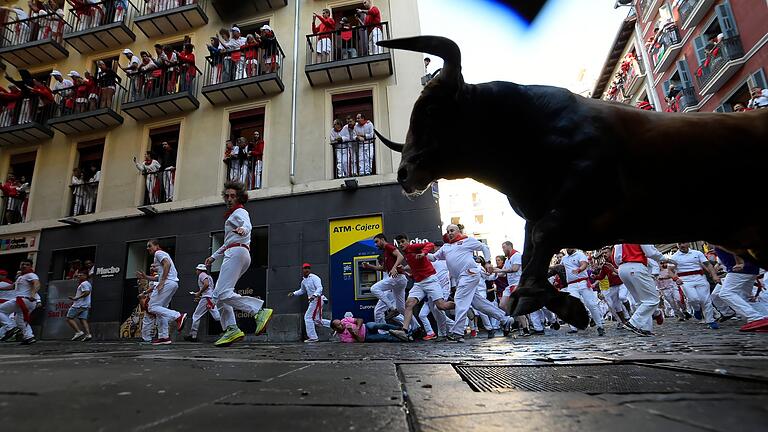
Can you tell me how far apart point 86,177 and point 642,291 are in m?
18.0

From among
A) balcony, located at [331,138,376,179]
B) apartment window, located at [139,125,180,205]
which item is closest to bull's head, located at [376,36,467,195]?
balcony, located at [331,138,376,179]

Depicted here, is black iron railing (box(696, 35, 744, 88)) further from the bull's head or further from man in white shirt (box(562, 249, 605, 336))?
the bull's head

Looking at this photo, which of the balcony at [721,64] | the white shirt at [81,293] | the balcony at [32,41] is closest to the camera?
the white shirt at [81,293]

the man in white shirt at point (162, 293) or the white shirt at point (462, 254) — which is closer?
the white shirt at point (462, 254)

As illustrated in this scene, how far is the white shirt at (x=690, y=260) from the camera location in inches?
361

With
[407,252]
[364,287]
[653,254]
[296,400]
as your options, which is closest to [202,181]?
[364,287]

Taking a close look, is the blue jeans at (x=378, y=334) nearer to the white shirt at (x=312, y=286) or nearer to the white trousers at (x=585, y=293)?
the white shirt at (x=312, y=286)

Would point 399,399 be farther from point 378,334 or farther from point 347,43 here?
point 347,43

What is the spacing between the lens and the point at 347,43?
46.1 ft

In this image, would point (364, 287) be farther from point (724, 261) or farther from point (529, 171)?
point (529, 171)

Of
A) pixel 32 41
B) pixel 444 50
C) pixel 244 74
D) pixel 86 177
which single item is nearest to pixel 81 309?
pixel 86 177

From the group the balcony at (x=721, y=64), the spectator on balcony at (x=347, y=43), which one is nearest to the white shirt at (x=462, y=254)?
the spectator on balcony at (x=347, y=43)

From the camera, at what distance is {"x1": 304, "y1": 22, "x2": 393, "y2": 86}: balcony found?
13295 mm

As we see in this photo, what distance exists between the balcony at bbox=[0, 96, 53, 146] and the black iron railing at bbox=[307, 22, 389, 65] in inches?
428
